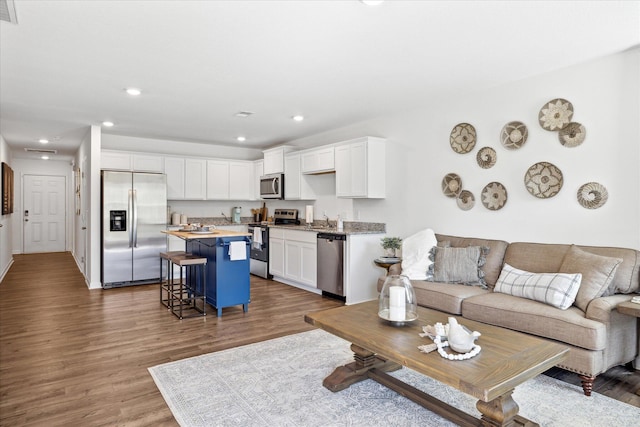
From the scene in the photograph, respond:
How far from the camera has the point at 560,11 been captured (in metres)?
2.42

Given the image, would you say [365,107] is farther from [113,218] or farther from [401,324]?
[113,218]

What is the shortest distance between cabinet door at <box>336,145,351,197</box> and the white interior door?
8.42m

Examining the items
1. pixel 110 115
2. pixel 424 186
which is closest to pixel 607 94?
pixel 424 186

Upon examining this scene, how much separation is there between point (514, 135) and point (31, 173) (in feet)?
36.1

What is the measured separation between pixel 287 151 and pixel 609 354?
5.22 meters

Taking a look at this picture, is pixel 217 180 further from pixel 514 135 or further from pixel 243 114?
pixel 514 135

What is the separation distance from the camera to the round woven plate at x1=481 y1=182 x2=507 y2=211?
3.90 m

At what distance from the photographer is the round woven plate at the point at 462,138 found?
13.8 ft

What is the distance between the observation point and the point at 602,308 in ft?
8.55

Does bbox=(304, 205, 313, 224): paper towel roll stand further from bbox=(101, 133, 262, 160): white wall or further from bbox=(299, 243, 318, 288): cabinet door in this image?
bbox=(101, 133, 262, 160): white wall

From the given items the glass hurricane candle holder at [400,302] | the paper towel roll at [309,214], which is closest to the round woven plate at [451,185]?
the glass hurricane candle holder at [400,302]

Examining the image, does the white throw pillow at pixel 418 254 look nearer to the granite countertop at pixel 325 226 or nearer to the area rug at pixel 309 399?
the granite countertop at pixel 325 226

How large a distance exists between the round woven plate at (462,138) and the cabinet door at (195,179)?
447 centimetres

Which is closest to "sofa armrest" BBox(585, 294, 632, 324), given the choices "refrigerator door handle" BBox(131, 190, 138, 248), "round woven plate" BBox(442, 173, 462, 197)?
"round woven plate" BBox(442, 173, 462, 197)
